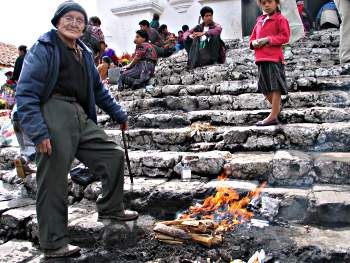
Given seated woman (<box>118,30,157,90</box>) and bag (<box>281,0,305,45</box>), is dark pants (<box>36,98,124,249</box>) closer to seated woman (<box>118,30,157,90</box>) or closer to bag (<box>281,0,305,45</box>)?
seated woman (<box>118,30,157,90</box>)

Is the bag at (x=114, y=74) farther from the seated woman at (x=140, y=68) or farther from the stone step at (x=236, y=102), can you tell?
the stone step at (x=236, y=102)

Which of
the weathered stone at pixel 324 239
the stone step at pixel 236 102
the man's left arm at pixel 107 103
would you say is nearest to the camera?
the weathered stone at pixel 324 239

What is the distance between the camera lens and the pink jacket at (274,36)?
13.4 ft

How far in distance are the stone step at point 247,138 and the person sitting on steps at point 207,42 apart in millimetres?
3100

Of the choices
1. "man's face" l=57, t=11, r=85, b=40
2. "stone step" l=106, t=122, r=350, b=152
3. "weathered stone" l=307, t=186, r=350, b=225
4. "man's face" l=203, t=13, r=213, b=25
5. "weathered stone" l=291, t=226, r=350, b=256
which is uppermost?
"man's face" l=203, t=13, r=213, b=25

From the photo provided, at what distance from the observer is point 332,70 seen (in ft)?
18.2

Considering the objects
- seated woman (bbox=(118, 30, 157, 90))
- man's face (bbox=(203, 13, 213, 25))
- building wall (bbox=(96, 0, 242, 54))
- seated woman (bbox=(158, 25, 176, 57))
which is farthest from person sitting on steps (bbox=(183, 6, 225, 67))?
building wall (bbox=(96, 0, 242, 54))

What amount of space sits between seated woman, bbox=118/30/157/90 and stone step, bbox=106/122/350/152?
2550 mm

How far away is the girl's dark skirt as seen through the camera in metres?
4.12

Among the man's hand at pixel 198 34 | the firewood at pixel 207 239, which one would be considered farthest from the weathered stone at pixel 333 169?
the man's hand at pixel 198 34

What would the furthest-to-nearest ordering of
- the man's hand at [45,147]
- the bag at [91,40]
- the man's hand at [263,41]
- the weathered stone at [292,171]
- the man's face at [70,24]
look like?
1. the bag at [91,40]
2. the man's hand at [263,41]
3. the weathered stone at [292,171]
4. the man's face at [70,24]
5. the man's hand at [45,147]

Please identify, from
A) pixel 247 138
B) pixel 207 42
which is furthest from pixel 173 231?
pixel 207 42

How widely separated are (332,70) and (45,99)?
15.6ft

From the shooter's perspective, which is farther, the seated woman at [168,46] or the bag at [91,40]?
the seated woman at [168,46]
